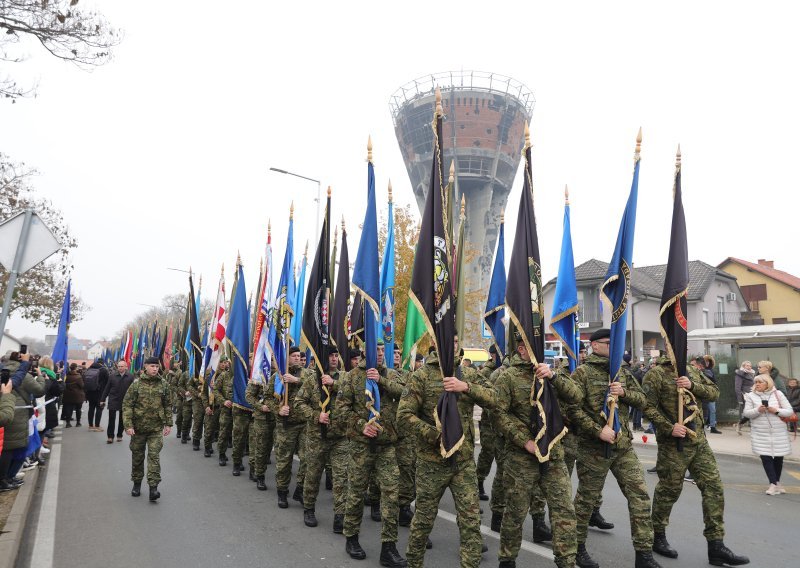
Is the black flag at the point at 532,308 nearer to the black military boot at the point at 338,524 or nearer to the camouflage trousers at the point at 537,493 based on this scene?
the camouflage trousers at the point at 537,493

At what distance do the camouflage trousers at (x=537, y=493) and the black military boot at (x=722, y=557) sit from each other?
173cm

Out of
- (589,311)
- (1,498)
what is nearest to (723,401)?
(1,498)

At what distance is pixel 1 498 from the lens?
752cm

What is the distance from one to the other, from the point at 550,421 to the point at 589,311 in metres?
36.0

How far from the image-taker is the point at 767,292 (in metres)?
44.8

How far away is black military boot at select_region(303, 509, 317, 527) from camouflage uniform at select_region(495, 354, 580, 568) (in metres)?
2.57

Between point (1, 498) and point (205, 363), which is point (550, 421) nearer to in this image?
point (1, 498)

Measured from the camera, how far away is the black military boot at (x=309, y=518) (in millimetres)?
6668

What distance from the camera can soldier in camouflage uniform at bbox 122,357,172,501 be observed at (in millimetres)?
8133

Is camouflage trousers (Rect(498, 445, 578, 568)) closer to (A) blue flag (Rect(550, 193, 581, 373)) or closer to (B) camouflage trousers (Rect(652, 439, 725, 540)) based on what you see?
(A) blue flag (Rect(550, 193, 581, 373))

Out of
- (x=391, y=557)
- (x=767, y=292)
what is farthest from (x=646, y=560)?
(x=767, y=292)

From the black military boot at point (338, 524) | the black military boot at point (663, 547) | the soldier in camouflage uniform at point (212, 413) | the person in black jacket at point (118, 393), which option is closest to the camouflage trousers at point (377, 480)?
the black military boot at point (338, 524)

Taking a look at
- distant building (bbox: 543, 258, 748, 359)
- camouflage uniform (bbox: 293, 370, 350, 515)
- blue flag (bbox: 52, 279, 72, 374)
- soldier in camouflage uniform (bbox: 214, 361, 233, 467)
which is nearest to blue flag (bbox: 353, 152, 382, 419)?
camouflage uniform (bbox: 293, 370, 350, 515)

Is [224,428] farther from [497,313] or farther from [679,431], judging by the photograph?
[679,431]
